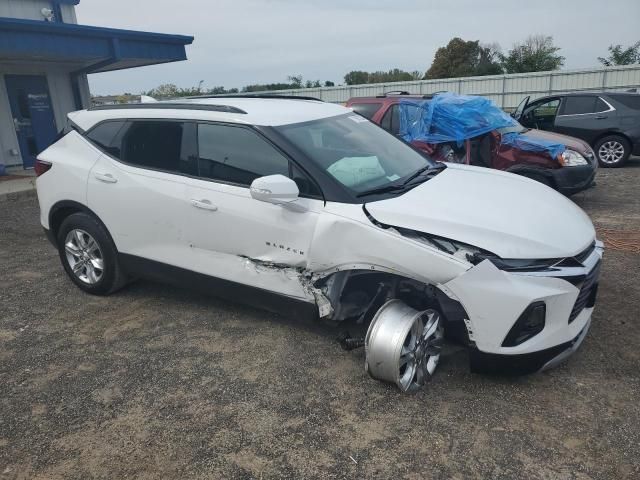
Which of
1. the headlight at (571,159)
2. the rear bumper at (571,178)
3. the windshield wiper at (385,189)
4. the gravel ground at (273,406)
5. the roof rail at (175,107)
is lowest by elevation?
the gravel ground at (273,406)

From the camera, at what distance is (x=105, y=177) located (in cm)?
418

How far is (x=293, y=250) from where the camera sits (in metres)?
3.32

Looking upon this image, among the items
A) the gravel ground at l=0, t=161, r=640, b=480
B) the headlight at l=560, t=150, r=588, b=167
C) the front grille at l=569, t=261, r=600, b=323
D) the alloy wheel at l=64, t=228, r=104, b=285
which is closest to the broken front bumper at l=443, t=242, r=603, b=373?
the front grille at l=569, t=261, r=600, b=323

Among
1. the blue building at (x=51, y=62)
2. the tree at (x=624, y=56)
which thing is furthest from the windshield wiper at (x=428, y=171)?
the tree at (x=624, y=56)

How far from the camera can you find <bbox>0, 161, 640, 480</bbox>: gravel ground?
2516mm

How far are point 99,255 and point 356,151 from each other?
2471 mm

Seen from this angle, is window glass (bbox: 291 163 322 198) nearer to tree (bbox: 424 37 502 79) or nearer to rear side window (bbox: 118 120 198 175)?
rear side window (bbox: 118 120 198 175)

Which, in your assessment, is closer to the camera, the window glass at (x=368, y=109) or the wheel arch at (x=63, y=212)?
the wheel arch at (x=63, y=212)

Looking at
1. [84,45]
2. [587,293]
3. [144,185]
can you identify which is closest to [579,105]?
[587,293]

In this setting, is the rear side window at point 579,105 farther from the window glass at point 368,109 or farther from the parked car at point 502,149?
the window glass at point 368,109

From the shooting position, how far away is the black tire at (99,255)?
4316mm

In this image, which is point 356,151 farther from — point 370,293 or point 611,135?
point 611,135

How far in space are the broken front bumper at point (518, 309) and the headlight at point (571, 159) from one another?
443 centimetres

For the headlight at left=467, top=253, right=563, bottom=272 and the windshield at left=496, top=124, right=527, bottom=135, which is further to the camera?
the windshield at left=496, top=124, right=527, bottom=135
